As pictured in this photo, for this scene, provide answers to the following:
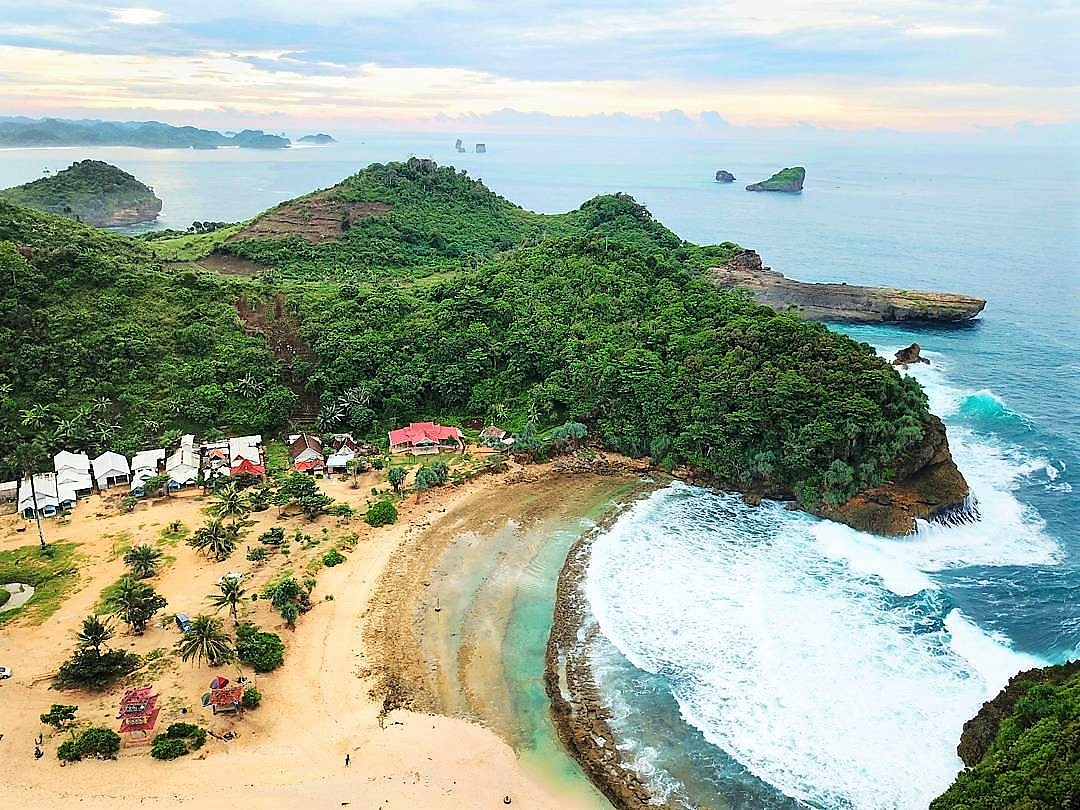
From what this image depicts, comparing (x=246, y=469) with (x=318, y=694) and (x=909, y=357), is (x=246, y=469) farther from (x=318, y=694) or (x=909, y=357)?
(x=909, y=357)

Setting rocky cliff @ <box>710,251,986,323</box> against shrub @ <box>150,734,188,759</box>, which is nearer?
shrub @ <box>150,734,188,759</box>

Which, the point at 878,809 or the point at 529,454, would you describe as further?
the point at 529,454

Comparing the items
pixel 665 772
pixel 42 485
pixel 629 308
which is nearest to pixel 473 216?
pixel 629 308

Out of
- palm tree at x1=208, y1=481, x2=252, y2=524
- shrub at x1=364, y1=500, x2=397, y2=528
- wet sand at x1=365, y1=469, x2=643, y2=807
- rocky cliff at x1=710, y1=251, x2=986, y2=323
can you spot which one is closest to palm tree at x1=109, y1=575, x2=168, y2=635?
palm tree at x1=208, y1=481, x2=252, y2=524

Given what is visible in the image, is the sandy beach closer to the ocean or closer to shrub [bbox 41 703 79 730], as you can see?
shrub [bbox 41 703 79 730]

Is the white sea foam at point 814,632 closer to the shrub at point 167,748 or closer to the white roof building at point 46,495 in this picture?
the shrub at point 167,748

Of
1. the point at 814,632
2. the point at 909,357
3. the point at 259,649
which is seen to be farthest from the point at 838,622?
the point at 909,357

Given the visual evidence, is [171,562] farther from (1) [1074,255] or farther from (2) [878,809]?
(1) [1074,255]

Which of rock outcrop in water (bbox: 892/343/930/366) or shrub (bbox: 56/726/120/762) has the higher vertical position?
rock outcrop in water (bbox: 892/343/930/366)
